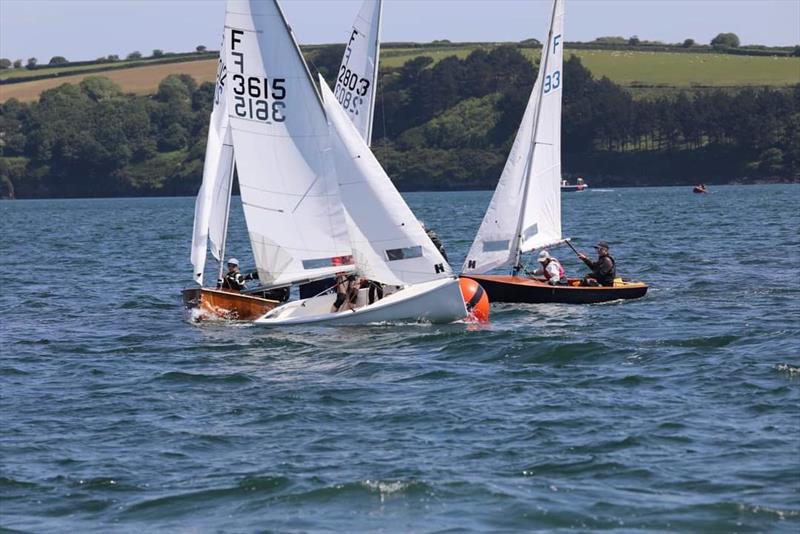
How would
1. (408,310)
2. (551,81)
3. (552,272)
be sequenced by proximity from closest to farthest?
(408,310) → (552,272) → (551,81)

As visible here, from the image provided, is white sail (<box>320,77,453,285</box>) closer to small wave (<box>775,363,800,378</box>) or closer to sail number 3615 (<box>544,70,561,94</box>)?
sail number 3615 (<box>544,70,561,94</box>)

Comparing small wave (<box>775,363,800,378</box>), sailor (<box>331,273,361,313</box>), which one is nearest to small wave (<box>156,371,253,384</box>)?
sailor (<box>331,273,361,313</box>)

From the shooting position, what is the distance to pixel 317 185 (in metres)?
30.3

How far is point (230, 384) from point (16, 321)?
1219 cm

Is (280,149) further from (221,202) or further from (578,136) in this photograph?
(578,136)

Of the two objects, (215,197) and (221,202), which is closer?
(215,197)

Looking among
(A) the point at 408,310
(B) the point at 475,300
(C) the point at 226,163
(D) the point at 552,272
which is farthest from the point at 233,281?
(D) the point at 552,272

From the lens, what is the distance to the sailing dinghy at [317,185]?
29.7 meters

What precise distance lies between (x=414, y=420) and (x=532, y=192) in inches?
639

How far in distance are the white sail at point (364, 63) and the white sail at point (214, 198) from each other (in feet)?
9.75

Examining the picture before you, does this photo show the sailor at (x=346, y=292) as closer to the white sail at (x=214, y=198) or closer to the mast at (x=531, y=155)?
the white sail at (x=214, y=198)

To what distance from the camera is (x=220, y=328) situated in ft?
102

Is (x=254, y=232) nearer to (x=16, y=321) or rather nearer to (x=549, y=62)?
(x=16, y=321)

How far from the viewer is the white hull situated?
97.1 feet
